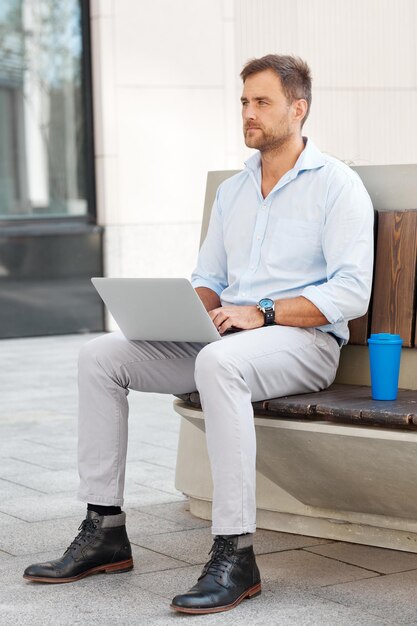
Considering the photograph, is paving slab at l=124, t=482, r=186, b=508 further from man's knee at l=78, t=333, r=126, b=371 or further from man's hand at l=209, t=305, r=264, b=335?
man's hand at l=209, t=305, r=264, b=335

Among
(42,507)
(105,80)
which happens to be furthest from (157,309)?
(105,80)

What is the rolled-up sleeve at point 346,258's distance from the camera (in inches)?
149

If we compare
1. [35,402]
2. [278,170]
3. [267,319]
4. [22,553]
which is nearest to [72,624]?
[22,553]

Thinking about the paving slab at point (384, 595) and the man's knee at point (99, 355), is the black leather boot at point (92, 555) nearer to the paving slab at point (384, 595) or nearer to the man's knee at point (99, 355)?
the man's knee at point (99, 355)

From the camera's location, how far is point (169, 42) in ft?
37.8

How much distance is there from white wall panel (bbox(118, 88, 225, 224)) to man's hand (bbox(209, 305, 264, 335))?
7.65 metres

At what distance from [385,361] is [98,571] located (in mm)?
1118

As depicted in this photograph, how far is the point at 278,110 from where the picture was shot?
403cm

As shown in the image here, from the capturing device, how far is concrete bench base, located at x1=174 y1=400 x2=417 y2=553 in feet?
11.8

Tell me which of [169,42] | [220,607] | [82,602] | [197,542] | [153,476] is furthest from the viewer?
[169,42]

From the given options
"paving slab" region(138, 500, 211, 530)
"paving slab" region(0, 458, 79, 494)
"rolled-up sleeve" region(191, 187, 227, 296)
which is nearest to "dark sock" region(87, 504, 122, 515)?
"paving slab" region(138, 500, 211, 530)

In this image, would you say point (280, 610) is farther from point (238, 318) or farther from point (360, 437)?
point (238, 318)

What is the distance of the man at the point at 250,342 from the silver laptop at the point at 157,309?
8 centimetres

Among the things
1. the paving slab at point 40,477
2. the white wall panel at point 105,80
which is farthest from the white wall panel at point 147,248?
the paving slab at point 40,477
